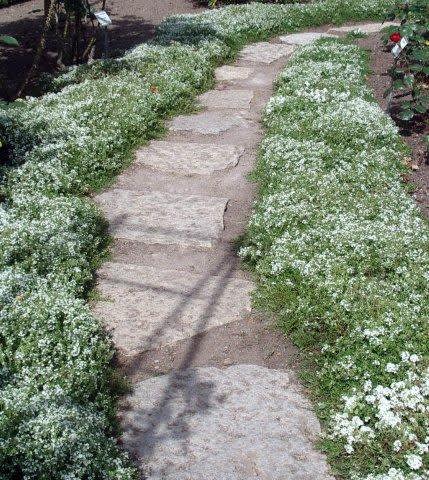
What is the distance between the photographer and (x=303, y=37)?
42.8 feet

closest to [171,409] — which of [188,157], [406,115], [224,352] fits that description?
[224,352]

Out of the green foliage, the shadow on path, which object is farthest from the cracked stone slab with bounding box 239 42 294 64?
the shadow on path

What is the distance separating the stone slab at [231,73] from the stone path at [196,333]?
2.79 metres

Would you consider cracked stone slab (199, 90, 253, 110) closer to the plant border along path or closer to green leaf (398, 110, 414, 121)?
the plant border along path

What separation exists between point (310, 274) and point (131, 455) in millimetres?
2080

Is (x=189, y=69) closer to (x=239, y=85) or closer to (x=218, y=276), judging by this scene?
(x=239, y=85)

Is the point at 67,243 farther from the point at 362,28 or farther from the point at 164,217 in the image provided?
the point at 362,28

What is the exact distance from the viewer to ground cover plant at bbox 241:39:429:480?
3.61 meters

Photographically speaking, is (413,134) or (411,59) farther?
(411,59)

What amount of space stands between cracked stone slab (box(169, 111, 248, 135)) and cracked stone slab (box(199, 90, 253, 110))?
1.18ft

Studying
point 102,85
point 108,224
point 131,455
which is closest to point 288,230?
point 108,224

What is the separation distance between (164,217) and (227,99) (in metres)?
3.73

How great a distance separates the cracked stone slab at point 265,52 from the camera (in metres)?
11.5

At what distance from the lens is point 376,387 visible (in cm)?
381
